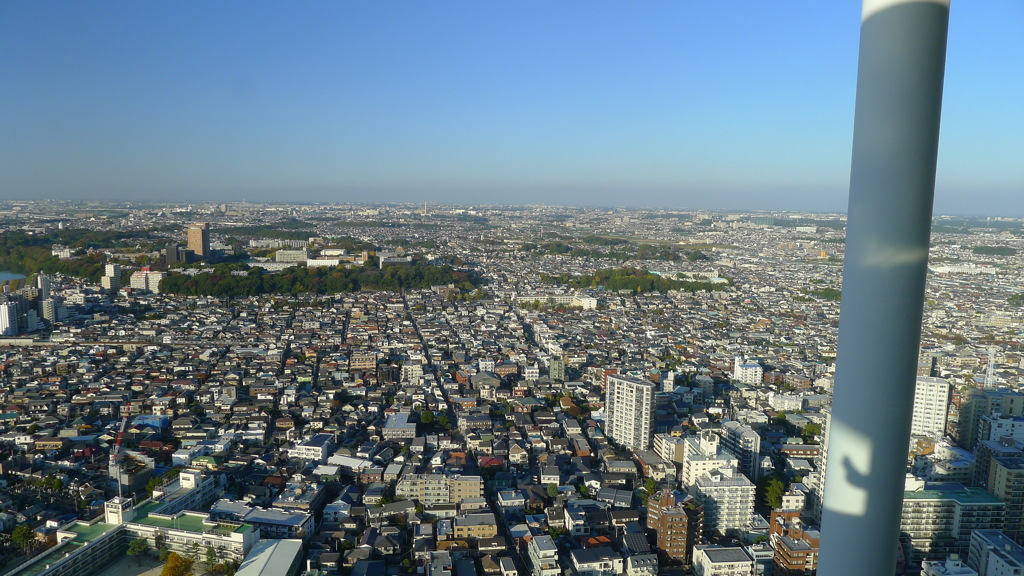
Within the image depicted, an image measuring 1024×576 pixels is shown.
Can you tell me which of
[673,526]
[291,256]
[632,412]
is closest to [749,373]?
[632,412]

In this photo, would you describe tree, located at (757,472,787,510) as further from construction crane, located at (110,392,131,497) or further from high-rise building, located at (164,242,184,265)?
high-rise building, located at (164,242,184,265)

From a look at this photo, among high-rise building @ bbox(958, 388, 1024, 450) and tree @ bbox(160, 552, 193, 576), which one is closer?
tree @ bbox(160, 552, 193, 576)

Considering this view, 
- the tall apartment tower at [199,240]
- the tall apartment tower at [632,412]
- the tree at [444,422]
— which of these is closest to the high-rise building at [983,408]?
the tall apartment tower at [632,412]

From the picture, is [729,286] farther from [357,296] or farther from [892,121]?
[892,121]

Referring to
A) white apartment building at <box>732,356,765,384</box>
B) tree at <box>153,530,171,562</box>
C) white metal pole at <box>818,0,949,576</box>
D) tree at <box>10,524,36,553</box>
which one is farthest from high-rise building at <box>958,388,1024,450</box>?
tree at <box>10,524,36,553</box>

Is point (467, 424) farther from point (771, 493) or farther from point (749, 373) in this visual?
point (749, 373)
